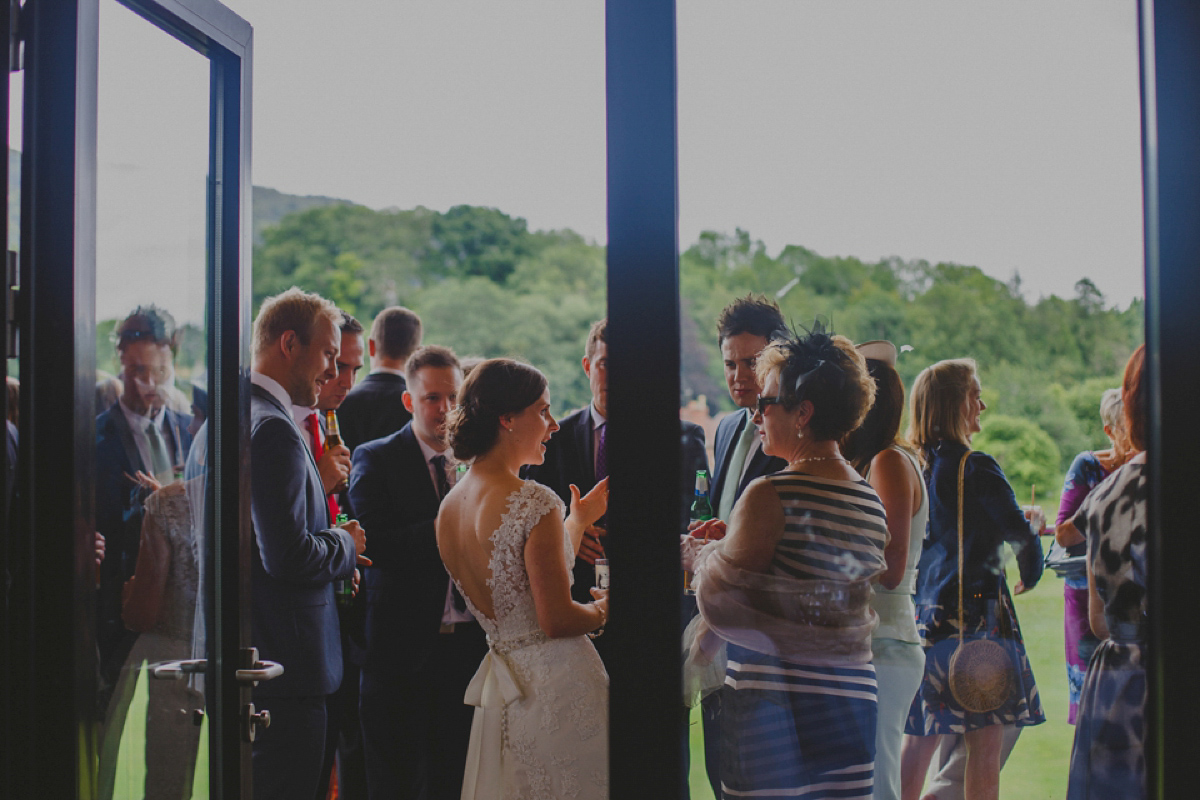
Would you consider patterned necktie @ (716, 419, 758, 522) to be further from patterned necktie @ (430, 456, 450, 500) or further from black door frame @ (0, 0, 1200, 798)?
patterned necktie @ (430, 456, 450, 500)

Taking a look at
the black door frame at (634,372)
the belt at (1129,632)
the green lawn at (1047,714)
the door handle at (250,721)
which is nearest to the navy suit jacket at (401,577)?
the door handle at (250,721)

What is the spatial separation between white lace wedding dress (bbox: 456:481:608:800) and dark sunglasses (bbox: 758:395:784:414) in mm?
712

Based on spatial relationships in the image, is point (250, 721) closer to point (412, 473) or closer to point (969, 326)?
point (412, 473)

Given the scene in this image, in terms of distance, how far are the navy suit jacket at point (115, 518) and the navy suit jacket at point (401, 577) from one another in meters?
0.83

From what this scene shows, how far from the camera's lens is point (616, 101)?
46.8 inches

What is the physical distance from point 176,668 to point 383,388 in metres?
1.41

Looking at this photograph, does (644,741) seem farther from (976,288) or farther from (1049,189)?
(1049,189)

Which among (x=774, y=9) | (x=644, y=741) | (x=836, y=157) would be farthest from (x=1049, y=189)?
(x=644, y=741)

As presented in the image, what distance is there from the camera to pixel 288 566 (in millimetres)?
1930

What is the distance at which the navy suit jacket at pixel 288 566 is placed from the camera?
6.32 feet

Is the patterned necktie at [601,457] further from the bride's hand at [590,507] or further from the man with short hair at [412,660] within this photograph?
the man with short hair at [412,660]

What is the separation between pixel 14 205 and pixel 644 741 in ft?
4.15

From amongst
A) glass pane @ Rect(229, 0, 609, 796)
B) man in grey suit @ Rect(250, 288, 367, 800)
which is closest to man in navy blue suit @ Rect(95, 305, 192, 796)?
man in grey suit @ Rect(250, 288, 367, 800)

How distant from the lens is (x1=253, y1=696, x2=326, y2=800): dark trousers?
195 cm
